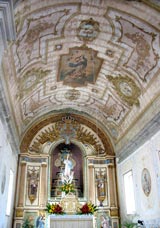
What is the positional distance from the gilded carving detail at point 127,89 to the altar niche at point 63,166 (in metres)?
5.49

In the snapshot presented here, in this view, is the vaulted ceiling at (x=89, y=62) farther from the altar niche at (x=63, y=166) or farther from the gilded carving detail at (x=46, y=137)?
the altar niche at (x=63, y=166)

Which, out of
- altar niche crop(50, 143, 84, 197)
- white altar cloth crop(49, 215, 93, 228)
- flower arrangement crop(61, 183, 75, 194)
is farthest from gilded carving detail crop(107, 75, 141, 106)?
white altar cloth crop(49, 215, 93, 228)

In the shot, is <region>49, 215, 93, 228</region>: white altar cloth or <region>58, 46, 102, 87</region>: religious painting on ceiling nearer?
<region>58, 46, 102, 87</region>: religious painting on ceiling

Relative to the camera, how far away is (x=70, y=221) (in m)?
12.0

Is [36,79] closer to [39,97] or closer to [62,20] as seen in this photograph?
[39,97]

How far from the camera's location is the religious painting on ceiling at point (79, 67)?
1115 cm

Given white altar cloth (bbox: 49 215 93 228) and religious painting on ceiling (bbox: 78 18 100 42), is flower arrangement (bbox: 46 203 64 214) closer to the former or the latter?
white altar cloth (bbox: 49 215 93 228)

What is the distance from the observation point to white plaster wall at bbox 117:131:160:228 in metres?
9.95

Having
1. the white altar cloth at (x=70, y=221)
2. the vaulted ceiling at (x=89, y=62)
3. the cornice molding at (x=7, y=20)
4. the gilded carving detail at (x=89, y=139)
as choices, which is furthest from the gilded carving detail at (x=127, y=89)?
the cornice molding at (x=7, y=20)

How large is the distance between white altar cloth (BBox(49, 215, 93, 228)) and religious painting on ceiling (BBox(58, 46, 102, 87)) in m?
6.87

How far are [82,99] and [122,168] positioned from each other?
4775 millimetres

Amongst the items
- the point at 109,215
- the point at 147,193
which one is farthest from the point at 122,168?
the point at 147,193

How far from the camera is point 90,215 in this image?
1272 centimetres

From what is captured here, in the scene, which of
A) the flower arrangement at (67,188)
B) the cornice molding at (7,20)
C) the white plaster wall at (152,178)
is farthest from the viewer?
the flower arrangement at (67,188)
